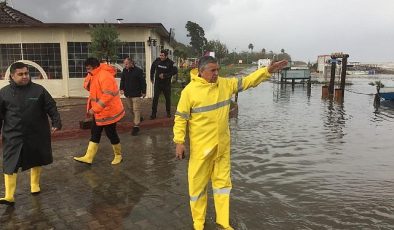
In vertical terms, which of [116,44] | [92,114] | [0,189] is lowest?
[0,189]

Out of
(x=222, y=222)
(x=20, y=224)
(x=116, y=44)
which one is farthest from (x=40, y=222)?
(x=116, y=44)

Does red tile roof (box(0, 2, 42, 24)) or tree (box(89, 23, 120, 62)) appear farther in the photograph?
red tile roof (box(0, 2, 42, 24))

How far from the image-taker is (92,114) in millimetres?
7102

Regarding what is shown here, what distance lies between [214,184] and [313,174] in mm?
2821

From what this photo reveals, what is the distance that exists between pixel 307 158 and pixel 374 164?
1.18 m

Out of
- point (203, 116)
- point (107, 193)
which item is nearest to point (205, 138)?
point (203, 116)

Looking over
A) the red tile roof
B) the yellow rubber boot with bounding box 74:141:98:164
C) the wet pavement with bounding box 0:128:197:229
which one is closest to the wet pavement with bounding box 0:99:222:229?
the wet pavement with bounding box 0:128:197:229

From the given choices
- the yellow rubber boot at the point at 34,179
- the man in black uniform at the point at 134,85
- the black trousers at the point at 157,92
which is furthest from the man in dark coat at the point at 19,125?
the black trousers at the point at 157,92

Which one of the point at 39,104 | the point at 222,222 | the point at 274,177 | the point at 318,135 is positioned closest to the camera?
the point at 222,222

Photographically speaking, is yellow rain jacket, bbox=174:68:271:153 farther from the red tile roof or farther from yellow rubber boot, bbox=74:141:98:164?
the red tile roof

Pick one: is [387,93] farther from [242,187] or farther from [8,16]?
[8,16]

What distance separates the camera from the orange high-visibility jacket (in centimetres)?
689

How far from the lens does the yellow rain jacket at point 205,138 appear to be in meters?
4.33

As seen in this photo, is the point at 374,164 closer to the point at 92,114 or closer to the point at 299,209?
the point at 299,209
